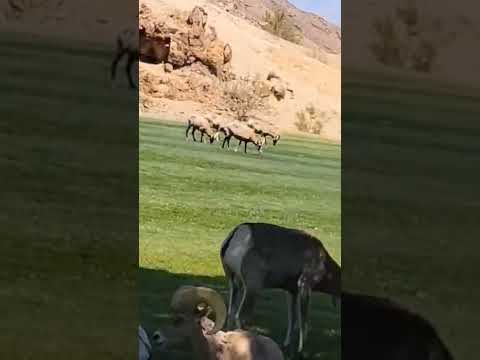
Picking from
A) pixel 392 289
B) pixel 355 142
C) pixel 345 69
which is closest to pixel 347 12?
pixel 345 69

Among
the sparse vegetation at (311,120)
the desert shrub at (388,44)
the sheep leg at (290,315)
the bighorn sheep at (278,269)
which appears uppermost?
the desert shrub at (388,44)

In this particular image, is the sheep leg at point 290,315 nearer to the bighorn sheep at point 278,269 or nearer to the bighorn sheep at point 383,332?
the bighorn sheep at point 278,269

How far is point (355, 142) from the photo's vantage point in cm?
732

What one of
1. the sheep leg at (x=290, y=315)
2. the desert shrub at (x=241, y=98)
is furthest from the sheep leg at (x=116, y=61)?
the sheep leg at (x=290, y=315)

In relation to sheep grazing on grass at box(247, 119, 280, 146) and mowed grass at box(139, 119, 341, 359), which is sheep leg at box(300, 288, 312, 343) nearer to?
mowed grass at box(139, 119, 341, 359)

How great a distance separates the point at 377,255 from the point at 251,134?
3.67 ft

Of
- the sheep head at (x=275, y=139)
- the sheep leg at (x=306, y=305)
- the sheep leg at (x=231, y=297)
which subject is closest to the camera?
the sheep leg at (x=231, y=297)

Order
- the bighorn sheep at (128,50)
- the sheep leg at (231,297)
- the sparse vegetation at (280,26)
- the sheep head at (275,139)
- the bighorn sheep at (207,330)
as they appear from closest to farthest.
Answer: the bighorn sheep at (207,330)
the bighorn sheep at (128,50)
the sheep leg at (231,297)
the sheep head at (275,139)
the sparse vegetation at (280,26)

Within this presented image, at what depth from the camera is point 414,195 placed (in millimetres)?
7277

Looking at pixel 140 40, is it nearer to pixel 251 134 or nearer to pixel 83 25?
pixel 83 25

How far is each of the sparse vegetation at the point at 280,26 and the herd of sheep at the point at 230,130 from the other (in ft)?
2.03

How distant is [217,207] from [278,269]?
0.56 meters

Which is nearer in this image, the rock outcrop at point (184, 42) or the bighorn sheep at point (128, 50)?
the bighorn sheep at point (128, 50)

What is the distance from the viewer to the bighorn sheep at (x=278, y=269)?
7.28 m
